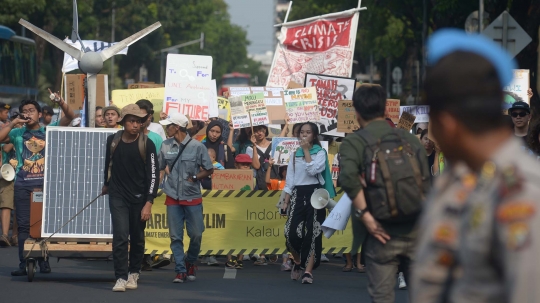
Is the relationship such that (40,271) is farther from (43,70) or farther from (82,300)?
(43,70)

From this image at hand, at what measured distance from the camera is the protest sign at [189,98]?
1460 cm

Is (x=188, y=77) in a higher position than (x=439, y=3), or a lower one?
lower

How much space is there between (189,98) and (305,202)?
451 cm

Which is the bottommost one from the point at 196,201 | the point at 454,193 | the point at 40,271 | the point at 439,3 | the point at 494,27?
the point at 40,271

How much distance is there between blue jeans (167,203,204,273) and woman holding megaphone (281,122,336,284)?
1031 millimetres

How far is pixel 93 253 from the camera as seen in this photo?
33.0 ft

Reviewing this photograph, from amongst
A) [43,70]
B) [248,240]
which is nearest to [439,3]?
[248,240]

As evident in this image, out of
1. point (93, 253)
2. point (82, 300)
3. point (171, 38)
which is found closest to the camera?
point (82, 300)

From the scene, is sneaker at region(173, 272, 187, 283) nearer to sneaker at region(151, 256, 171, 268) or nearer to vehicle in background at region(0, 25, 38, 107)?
sneaker at region(151, 256, 171, 268)

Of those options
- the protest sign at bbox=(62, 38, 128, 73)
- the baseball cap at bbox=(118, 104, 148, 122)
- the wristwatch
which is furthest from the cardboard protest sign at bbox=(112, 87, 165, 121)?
the wristwatch

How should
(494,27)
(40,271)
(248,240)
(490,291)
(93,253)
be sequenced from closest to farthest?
1. (490,291)
2. (93,253)
3. (40,271)
4. (248,240)
5. (494,27)

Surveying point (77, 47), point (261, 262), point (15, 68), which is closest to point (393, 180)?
point (261, 262)

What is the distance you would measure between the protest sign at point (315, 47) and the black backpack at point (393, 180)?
12188 millimetres

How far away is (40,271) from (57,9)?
31175mm
